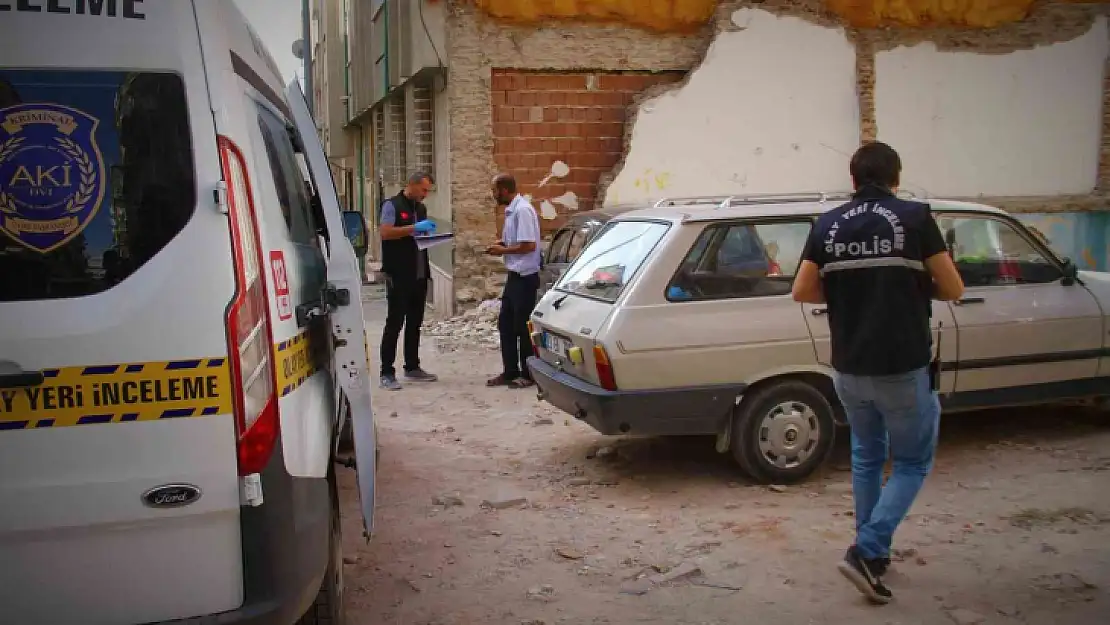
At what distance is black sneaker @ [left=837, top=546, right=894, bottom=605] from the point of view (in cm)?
412

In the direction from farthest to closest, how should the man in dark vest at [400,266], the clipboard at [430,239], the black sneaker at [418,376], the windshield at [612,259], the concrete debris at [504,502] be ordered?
the black sneaker at [418,376] < the man in dark vest at [400,266] < the clipboard at [430,239] < the windshield at [612,259] < the concrete debris at [504,502]

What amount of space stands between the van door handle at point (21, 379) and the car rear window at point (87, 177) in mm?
201

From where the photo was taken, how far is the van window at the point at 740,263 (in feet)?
19.0

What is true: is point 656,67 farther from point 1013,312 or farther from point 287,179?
point 287,179

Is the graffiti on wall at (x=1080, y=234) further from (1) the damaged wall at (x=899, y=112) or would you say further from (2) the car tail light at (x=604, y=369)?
(2) the car tail light at (x=604, y=369)

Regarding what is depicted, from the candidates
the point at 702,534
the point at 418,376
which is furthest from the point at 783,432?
the point at 418,376

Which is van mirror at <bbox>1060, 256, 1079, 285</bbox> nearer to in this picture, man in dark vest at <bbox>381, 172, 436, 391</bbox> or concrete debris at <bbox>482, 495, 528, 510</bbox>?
concrete debris at <bbox>482, 495, 528, 510</bbox>

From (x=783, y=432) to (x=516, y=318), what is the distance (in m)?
3.57

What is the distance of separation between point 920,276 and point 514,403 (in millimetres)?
4708

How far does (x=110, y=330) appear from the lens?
2592 millimetres

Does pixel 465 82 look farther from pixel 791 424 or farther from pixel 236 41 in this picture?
pixel 236 41

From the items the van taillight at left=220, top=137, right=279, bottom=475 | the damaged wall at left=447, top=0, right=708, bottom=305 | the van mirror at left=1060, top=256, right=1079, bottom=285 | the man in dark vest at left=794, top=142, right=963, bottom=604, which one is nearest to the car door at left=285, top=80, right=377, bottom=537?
the van taillight at left=220, top=137, right=279, bottom=475

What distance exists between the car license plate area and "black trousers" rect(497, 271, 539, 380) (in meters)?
2.31

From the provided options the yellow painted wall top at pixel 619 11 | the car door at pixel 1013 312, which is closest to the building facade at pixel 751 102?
the yellow painted wall top at pixel 619 11
